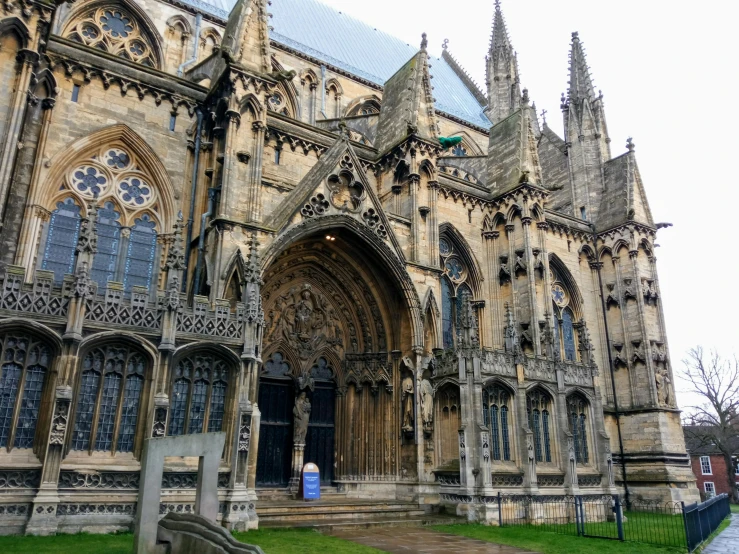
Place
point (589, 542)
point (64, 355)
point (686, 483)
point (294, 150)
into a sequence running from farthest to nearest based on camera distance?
point (686, 483) < point (294, 150) < point (589, 542) < point (64, 355)

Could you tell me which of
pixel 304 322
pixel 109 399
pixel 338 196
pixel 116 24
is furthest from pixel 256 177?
pixel 116 24

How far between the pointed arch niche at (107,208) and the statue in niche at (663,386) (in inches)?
813

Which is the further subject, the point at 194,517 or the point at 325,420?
the point at 325,420

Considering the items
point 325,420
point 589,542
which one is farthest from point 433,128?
point 589,542

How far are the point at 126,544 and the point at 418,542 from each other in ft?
19.1

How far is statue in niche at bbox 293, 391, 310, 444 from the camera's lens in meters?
17.8

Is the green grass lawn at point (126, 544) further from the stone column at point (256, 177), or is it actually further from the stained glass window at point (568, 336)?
the stained glass window at point (568, 336)

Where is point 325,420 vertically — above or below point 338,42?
below

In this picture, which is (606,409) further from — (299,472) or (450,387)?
(299,472)

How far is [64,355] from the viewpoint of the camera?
12164mm

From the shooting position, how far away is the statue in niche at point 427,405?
18.0 meters

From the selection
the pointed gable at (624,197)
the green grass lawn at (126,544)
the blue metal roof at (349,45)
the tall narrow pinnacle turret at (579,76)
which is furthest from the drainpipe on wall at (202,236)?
the tall narrow pinnacle turret at (579,76)

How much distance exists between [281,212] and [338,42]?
2002 cm

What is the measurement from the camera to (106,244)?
655 inches
